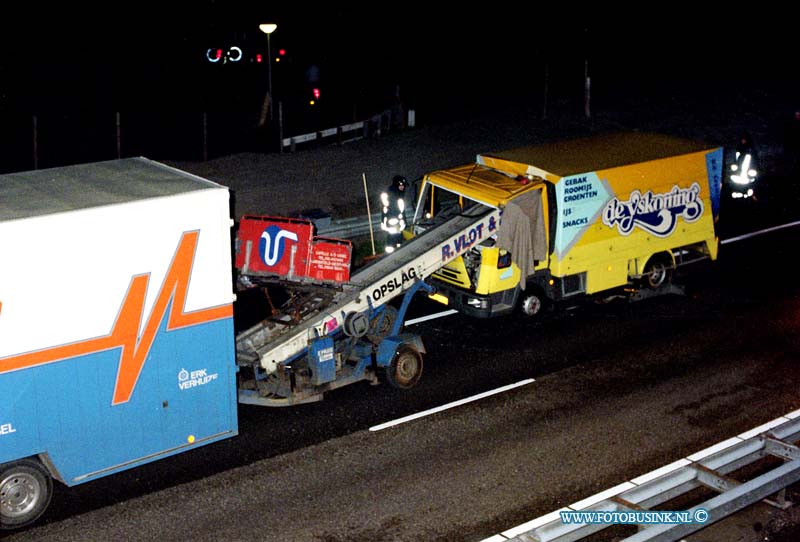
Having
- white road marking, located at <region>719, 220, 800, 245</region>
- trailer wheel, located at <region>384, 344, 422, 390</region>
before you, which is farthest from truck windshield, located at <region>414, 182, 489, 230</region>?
white road marking, located at <region>719, 220, 800, 245</region>

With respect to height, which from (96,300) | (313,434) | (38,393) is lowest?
(313,434)

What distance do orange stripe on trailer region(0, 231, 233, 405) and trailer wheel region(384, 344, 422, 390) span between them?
389 cm

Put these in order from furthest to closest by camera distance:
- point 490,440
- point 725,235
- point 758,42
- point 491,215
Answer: point 758,42 < point 725,235 < point 491,215 < point 490,440

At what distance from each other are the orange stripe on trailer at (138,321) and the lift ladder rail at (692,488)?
430cm

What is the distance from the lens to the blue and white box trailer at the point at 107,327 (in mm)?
10258

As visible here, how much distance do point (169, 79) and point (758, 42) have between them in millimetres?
30972

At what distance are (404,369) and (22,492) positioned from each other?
5.77 m

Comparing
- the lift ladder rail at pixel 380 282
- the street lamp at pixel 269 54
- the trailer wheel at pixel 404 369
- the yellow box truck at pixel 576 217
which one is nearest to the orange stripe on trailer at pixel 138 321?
the lift ladder rail at pixel 380 282

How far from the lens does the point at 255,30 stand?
39625 millimetres

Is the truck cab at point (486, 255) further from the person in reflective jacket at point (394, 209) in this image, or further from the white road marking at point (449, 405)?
the white road marking at point (449, 405)

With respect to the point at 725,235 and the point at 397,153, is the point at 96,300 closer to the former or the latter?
the point at 725,235

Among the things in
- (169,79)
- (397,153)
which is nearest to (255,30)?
(169,79)

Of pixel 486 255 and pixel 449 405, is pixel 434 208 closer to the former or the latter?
pixel 486 255

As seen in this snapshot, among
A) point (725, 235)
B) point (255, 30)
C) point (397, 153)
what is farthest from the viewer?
point (255, 30)
